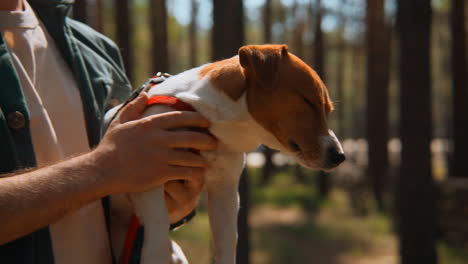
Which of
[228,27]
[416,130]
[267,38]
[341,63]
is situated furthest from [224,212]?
[341,63]

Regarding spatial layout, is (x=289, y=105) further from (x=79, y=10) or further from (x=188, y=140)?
(x=79, y=10)

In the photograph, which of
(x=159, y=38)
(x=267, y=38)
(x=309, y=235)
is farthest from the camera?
(x=267, y=38)

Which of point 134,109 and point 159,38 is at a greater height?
point 134,109

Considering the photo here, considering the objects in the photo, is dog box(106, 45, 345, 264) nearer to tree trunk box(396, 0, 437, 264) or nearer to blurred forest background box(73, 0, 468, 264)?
blurred forest background box(73, 0, 468, 264)

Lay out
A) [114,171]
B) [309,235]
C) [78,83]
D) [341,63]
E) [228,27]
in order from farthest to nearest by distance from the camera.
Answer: [341,63], [309,235], [228,27], [78,83], [114,171]

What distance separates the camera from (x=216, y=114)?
5.17 ft

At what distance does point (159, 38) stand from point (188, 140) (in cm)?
915

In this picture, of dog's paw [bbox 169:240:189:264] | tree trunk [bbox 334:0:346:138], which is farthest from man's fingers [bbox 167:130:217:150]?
tree trunk [bbox 334:0:346:138]

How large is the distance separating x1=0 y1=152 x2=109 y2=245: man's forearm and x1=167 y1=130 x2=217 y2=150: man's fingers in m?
0.25

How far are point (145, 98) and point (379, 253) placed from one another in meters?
6.85

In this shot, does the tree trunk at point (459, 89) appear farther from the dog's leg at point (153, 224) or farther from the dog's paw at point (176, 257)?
the dog's leg at point (153, 224)

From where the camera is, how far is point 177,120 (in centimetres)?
151

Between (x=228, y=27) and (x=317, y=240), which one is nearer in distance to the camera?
(x=228, y=27)

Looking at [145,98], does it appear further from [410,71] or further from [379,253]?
[379,253]
